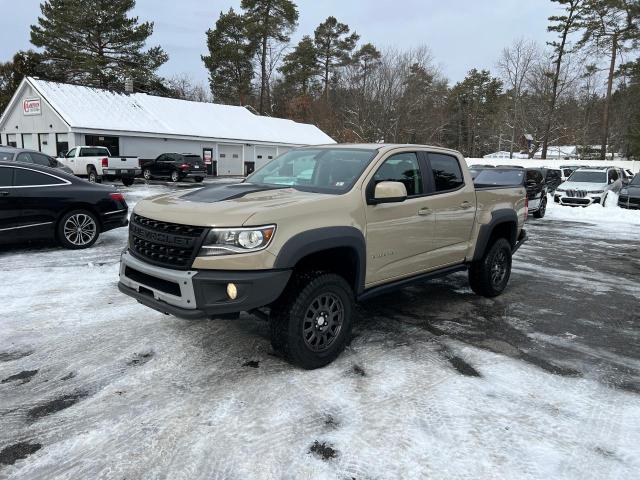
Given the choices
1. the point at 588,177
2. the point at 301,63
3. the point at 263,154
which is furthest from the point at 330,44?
the point at 588,177

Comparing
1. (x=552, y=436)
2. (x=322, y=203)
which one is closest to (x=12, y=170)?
(x=322, y=203)

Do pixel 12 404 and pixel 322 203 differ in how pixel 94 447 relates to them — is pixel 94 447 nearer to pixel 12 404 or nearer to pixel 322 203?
pixel 12 404

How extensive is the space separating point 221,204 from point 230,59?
50.8 metres

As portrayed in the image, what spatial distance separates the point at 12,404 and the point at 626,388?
4.65 metres

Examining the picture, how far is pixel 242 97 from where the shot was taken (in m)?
52.3

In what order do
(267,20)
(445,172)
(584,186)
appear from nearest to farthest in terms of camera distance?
(445,172) < (584,186) < (267,20)

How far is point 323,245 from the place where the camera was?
12.2 ft

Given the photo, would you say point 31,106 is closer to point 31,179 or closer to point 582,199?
point 31,179

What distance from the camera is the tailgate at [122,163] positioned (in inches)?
872

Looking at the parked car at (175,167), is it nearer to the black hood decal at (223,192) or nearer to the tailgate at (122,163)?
the tailgate at (122,163)

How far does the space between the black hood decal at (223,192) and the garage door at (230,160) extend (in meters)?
31.7

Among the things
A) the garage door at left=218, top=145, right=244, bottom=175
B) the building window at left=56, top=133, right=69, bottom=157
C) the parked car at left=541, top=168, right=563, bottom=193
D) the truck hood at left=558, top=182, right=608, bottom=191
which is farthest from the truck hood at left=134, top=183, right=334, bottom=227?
the garage door at left=218, top=145, right=244, bottom=175

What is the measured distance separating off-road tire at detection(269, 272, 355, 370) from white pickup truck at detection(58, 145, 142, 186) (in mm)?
21025

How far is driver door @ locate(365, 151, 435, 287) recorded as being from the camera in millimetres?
4207
